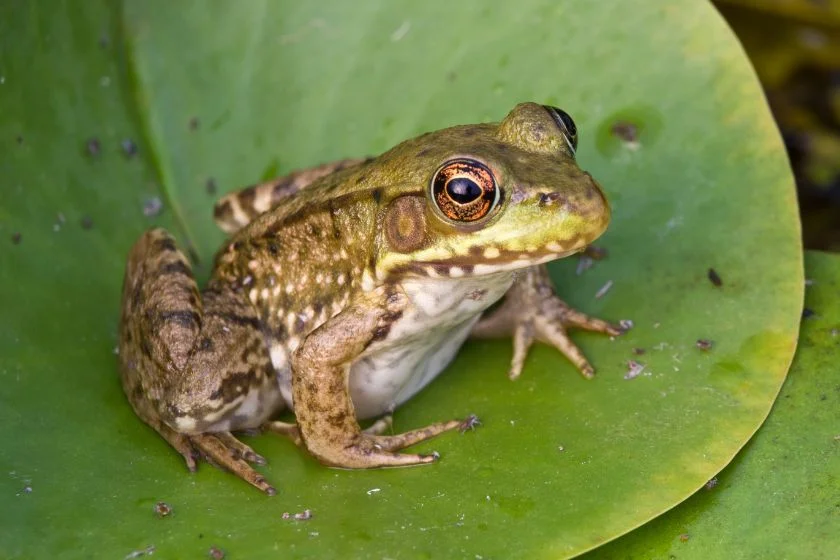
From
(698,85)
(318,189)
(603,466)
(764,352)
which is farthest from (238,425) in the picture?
(698,85)

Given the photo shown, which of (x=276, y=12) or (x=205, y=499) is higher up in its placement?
(x=276, y=12)

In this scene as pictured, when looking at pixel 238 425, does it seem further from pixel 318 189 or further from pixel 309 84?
pixel 309 84

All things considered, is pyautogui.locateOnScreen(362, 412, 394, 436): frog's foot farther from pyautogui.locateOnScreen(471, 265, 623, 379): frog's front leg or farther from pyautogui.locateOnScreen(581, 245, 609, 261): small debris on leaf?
pyautogui.locateOnScreen(581, 245, 609, 261): small debris on leaf

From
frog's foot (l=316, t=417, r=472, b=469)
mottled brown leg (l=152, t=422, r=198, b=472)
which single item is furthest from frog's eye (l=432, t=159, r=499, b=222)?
mottled brown leg (l=152, t=422, r=198, b=472)

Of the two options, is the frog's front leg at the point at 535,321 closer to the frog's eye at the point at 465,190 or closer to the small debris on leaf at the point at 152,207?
the frog's eye at the point at 465,190

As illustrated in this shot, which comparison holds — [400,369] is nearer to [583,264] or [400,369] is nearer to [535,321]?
[535,321]

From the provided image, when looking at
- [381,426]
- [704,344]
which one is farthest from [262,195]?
[704,344]
